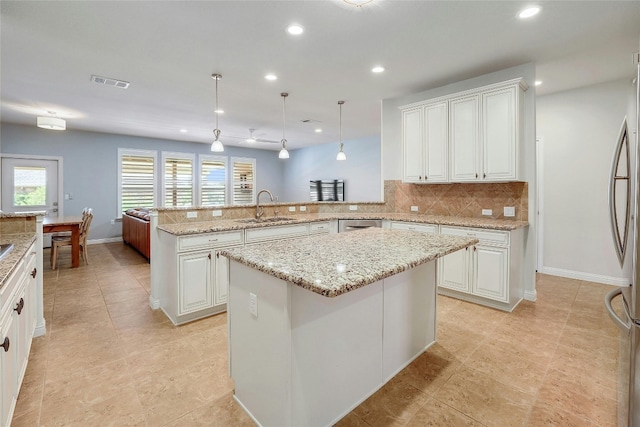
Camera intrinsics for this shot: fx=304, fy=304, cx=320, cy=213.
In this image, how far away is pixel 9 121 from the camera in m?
6.14

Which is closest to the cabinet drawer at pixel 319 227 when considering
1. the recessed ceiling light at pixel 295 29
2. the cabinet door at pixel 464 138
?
the cabinet door at pixel 464 138

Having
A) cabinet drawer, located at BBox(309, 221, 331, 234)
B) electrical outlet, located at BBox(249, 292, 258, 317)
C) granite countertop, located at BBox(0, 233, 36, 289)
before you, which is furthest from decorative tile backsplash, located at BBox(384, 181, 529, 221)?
granite countertop, located at BBox(0, 233, 36, 289)

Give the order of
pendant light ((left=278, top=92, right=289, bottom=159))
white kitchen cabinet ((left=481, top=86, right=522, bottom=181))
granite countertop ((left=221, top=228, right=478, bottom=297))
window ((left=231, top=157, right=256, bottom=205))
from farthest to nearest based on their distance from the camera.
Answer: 1. window ((left=231, top=157, right=256, bottom=205))
2. pendant light ((left=278, top=92, right=289, bottom=159))
3. white kitchen cabinet ((left=481, top=86, right=522, bottom=181))
4. granite countertop ((left=221, top=228, right=478, bottom=297))

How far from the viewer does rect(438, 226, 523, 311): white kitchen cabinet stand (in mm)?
3182

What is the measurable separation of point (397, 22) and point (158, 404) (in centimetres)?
331

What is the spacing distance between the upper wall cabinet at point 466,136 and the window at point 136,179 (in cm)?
669

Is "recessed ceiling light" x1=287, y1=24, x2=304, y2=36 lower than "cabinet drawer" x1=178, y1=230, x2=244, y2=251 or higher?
higher

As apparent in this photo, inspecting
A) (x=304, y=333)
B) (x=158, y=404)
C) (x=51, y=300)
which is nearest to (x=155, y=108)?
(x=51, y=300)

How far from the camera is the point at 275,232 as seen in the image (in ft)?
12.0

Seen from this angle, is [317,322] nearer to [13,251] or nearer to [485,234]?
[13,251]

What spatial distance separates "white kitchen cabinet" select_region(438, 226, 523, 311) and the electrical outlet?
2664 mm

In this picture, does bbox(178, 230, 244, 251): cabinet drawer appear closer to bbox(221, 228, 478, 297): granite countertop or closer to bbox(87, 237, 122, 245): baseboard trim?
bbox(221, 228, 478, 297): granite countertop

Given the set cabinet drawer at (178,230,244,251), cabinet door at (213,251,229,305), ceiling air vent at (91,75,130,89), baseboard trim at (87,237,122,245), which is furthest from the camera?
baseboard trim at (87,237,122,245)

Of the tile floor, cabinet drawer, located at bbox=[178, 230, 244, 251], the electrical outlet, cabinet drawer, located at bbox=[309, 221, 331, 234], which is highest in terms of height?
cabinet drawer, located at bbox=[309, 221, 331, 234]
